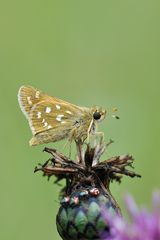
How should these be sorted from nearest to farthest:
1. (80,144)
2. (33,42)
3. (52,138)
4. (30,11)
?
1. (80,144)
2. (52,138)
3. (33,42)
4. (30,11)

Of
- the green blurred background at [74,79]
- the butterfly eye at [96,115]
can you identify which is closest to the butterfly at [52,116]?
the butterfly eye at [96,115]

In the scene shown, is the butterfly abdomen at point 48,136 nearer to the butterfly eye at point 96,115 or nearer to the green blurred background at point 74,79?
the butterfly eye at point 96,115

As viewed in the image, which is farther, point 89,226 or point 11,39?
point 11,39

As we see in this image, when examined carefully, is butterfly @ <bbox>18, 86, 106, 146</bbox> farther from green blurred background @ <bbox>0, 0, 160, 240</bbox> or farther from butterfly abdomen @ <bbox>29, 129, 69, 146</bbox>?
green blurred background @ <bbox>0, 0, 160, 240</bbox>

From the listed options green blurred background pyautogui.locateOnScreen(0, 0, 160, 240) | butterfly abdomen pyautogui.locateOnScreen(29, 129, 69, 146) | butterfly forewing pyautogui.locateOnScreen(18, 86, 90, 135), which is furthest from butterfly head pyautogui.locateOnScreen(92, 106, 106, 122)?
green blurred background pyautogui.locateOnScreen(0, 0, 160, 240)

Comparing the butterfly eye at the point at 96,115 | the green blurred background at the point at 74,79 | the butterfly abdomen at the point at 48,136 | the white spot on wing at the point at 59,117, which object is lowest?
the butterfly abdomen at the point at 48,136

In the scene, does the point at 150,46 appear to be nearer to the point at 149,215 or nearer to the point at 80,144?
the point at 80,144

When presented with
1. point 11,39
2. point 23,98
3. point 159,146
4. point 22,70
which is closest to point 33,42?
point 11,39
